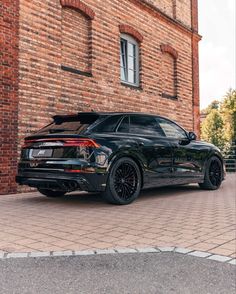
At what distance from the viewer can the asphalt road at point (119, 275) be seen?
276 cm

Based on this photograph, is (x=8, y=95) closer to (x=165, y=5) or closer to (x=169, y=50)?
(x=169, y=50)

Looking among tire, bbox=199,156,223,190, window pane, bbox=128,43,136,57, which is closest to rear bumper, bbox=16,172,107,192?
tire, bbox=199,156,223,190

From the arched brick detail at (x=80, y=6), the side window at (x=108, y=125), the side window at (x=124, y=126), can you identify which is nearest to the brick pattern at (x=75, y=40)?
the arched brick detail at (x=80, y=6)

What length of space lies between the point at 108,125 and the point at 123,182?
1.02m

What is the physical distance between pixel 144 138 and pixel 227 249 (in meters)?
3.73

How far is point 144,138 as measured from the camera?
24.0ft

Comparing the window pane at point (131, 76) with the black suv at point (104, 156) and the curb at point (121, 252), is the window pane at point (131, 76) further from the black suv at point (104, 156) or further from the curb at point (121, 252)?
the curb at point (121, 252)

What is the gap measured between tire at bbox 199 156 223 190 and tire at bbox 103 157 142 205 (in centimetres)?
271

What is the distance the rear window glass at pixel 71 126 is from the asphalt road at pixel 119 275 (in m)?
3.22

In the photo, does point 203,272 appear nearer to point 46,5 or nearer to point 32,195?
point 32,195

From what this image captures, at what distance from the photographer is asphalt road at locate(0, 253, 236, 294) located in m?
2.76

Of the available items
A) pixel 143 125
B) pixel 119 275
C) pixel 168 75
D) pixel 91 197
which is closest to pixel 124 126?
pixel 143 125

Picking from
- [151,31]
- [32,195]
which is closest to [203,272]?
[32,195]

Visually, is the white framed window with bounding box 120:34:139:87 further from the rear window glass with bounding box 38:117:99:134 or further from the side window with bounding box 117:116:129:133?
the rear window glass with bounding box 38:117:99:134
